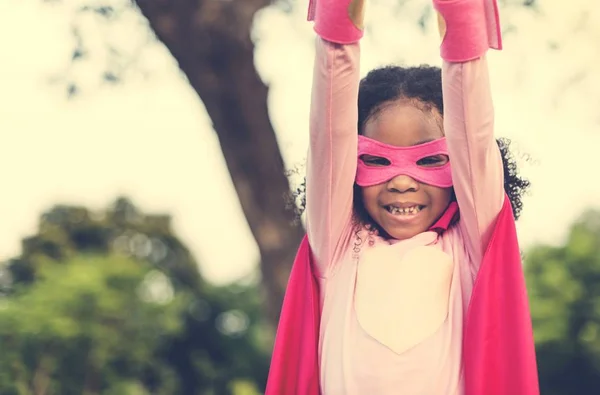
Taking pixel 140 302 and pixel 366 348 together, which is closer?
pixel 366 348

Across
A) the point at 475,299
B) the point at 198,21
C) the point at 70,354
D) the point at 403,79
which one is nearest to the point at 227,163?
the point at 198,21

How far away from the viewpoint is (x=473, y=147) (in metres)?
1.98

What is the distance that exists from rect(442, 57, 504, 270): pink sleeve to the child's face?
0.10 m

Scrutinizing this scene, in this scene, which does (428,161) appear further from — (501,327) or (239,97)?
(239,97)

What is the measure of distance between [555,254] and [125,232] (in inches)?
214

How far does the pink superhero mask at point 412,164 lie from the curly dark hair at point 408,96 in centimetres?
9

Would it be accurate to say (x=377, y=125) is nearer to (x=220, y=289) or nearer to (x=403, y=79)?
(x=403, y=79)

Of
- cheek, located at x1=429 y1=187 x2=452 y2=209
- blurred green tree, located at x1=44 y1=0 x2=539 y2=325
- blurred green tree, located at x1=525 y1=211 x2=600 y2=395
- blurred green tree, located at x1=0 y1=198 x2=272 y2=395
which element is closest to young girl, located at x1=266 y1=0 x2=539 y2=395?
cheek, located at x1=429 y1=187 x2=452 y2=209

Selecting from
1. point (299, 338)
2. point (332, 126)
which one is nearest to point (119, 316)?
point (299, 338)

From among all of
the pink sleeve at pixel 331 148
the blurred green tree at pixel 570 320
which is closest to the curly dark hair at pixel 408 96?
the pink sleeve at pixel 331 148

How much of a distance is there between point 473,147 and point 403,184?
21cm

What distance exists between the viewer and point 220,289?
12461 millimetres

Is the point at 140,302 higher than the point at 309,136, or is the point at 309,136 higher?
the point at 140,302

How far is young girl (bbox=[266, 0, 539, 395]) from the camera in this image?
6.48ft
